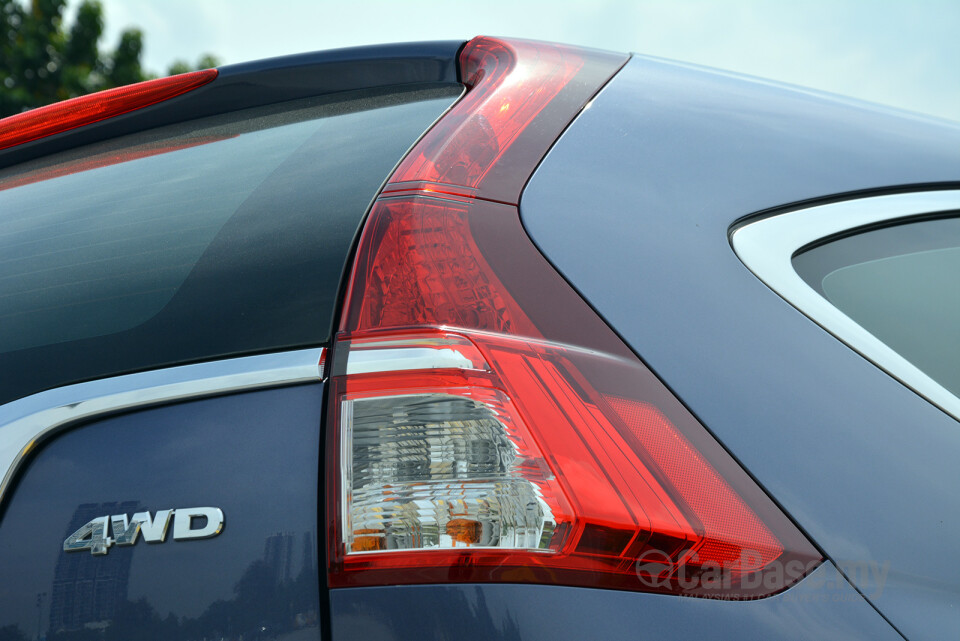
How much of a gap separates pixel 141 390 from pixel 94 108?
1057mm

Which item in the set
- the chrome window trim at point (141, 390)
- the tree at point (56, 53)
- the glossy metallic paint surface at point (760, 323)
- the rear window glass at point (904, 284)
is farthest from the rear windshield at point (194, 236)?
the tree at point (56, 53)

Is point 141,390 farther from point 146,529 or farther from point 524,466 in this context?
point 524,466

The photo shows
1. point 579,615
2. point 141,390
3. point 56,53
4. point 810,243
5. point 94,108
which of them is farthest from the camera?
point 56,53

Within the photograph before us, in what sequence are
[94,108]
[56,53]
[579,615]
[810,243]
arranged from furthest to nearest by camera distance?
1. [56,53]
2. [94,108]
3. [810,243]
4. [579,615]

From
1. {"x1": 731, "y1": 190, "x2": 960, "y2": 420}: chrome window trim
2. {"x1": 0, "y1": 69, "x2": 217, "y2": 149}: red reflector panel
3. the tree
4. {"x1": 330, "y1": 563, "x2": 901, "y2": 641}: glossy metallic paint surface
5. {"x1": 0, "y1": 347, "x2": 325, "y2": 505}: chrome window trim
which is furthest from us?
the tree

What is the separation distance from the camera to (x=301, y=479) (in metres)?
0.78

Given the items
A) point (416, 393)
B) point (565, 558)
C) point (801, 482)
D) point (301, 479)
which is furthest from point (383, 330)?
point (801, 482)

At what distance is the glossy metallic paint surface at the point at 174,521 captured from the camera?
2.44 ft

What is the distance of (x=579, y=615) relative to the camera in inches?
28.5

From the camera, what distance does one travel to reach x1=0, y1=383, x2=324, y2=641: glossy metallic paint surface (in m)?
0.75

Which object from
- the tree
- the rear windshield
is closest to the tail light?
the rear windshield

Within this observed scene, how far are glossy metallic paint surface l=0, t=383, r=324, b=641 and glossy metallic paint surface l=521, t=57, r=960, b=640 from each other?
43 centimetres

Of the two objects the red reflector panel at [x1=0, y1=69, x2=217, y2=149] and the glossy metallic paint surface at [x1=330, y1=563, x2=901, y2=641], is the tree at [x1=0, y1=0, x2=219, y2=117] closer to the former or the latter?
the red reflector panel at [x1=0, y1=69, x2=217, y2=149]

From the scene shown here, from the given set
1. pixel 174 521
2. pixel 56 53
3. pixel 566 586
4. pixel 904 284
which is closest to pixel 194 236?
pixel 174 521
